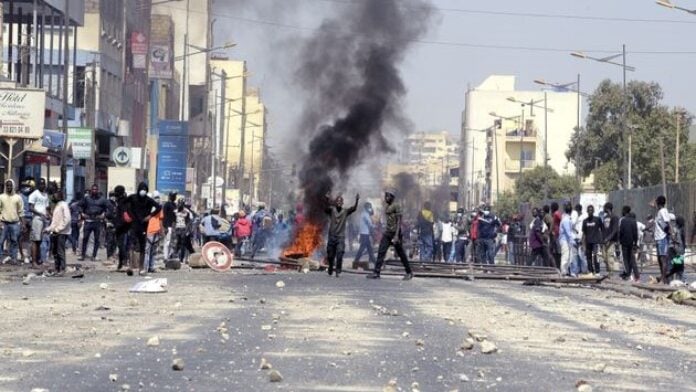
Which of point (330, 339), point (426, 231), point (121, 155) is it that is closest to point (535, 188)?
point (121, 155)

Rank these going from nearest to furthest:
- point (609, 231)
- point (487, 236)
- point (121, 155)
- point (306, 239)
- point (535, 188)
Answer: point (609, 231)
point (306, 239)
point (487, 236)
point (121, 155)
point (535, 188)

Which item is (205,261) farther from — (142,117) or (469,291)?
(142,117)

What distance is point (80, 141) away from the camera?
57875mm

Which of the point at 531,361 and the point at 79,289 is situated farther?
the point at 79,289

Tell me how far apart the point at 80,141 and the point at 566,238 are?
26751mm

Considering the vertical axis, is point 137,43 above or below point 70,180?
above

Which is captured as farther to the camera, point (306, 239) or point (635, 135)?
point (635, 135)

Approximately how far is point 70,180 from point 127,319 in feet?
169

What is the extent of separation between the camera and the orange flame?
3684 cm

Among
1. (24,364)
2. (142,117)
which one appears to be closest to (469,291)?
(24,364)

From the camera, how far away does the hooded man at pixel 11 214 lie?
3156 centimetres

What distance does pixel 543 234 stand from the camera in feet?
128

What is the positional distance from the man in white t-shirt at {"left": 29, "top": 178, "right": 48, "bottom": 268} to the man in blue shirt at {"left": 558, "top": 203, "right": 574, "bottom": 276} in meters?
11.2

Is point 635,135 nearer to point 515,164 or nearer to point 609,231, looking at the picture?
point 515,164
